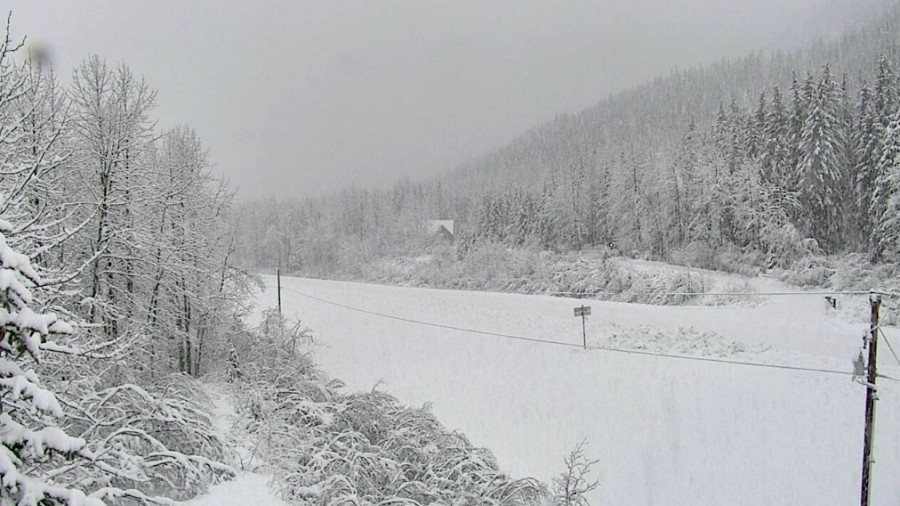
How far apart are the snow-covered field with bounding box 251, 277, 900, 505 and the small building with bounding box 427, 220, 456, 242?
5236cm

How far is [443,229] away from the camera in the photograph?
79.4 metres

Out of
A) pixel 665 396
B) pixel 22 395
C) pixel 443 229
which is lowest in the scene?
pixel 665 396

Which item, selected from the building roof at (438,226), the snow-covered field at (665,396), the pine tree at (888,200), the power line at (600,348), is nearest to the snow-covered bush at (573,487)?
the snow-covered field at (665,396)

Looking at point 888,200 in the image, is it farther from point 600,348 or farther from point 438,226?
point 438,226

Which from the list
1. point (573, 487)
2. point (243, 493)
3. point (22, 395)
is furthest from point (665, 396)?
point (22, 395)

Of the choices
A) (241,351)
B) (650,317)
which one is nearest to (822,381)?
(650,317)

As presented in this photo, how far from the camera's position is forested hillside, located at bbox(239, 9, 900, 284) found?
114 ft

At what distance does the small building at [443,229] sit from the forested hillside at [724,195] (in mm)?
1971

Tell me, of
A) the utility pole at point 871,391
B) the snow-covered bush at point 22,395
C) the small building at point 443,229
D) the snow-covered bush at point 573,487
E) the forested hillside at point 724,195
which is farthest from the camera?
the small building at point 443,229

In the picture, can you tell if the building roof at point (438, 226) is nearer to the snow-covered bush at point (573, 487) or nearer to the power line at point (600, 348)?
the power line at point (600, 348)

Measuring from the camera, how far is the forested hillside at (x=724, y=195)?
34.8 meters

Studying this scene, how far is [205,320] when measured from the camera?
1648 centimetres

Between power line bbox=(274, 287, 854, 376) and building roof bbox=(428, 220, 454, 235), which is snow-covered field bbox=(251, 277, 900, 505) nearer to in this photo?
power line bbox=(274, 287, 854, 376)

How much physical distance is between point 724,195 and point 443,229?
151ft
